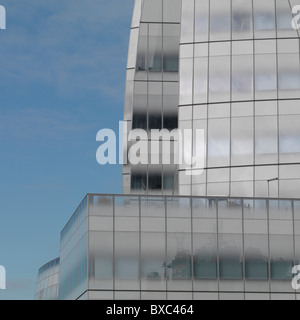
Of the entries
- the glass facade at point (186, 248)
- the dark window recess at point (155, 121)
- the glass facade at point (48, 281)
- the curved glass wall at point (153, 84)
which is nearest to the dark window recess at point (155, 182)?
the curved glass wall at point (153, 84)

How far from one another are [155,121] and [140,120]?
1437 mm

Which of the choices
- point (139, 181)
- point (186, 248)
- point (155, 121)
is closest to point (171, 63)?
point (155, 121)

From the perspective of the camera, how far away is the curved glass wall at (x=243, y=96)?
→ 62.3 m

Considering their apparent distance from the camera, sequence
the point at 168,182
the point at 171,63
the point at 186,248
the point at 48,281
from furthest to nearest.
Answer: the point at 48,281 < the point at 171,63 < the point at 168,182 < the point at 186,248

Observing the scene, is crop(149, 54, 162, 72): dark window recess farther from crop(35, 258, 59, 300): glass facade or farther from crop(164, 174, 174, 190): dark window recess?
crop(35, 258, 59, 300): glass facade

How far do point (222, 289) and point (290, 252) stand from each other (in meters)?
5.63

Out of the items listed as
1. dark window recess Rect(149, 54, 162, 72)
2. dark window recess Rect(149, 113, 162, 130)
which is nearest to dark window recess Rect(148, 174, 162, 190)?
dark window recess Rect(149, 113, 162, 130)

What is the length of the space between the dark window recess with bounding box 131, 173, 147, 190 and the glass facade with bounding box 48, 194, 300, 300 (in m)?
17.9

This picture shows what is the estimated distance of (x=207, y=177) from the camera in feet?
208

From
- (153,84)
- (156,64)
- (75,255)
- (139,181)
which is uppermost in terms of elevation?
(156,64)

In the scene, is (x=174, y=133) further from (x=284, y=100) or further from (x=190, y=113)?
(x=284, y=100)

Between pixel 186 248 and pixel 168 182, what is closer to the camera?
pixel 186 248

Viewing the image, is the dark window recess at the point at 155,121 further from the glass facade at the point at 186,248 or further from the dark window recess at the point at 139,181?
the glass facade at the point at 186,248

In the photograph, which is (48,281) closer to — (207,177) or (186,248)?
(207,177)
